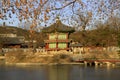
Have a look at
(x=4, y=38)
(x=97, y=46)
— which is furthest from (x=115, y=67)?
(x=4, y=38)

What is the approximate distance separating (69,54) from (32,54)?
→ 5053 mm

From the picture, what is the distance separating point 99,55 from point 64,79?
1406 cm

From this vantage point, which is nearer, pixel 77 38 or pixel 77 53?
pixel 77 53

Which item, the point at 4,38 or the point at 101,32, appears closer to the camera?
the point at 101,32

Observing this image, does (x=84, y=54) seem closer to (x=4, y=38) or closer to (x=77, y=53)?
(x=77, y=53)

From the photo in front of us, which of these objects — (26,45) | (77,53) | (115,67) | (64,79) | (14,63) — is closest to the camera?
(64,79)

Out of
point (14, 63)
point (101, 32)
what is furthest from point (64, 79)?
point (101, 32)

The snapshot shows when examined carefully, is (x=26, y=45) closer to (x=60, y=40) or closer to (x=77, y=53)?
(x=60, y=40)

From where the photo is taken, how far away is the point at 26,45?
5719 cm

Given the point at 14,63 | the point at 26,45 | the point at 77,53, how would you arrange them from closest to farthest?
the point at 14,63 → the point at 77,53 → the point at 26,45

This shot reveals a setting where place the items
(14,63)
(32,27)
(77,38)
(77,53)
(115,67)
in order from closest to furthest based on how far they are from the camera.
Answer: (32,27)
(115,67)
(14,63)
(77,53)
(77,38)

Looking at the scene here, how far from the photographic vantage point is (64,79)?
26.5m

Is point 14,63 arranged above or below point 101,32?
below

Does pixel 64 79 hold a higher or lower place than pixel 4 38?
lower
